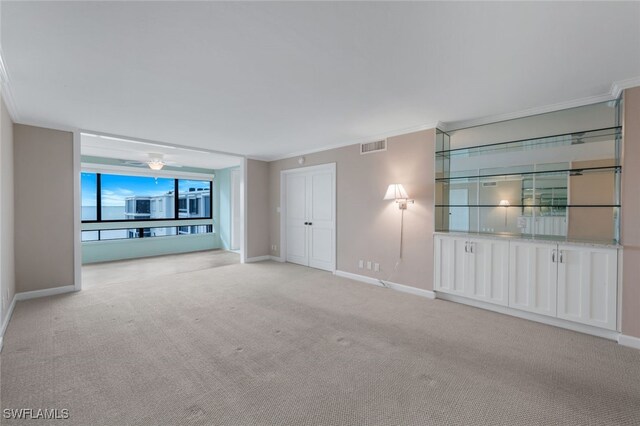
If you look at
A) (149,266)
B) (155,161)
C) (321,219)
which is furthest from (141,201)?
(321,219)

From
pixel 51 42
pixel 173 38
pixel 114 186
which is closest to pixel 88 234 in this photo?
pixel 114 186

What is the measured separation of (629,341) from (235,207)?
8060 mm

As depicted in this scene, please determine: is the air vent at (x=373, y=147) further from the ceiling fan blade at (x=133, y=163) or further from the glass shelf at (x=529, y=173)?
the ceiling fan blade at (x=133, y=163)

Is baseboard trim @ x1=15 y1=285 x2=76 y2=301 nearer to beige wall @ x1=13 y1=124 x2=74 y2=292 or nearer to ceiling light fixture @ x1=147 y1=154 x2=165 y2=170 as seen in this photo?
beige wall @ x1=13 y1=124 x2=74 y2=292

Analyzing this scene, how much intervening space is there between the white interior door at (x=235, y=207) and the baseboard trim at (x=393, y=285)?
13.9 ft

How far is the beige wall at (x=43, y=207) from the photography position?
3.89m

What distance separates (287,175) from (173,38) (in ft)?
15.4

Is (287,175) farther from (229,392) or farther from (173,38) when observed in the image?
(229,392)

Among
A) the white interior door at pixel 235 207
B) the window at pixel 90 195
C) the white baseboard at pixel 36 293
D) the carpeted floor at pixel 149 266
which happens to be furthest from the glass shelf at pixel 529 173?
the window at pixel 90 195

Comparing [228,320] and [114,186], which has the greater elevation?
[114,186]

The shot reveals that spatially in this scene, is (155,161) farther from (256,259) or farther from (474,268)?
(474,268)

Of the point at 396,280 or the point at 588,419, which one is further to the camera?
the point at 396,280

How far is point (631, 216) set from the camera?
2.72 metres

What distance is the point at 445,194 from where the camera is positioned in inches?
167
